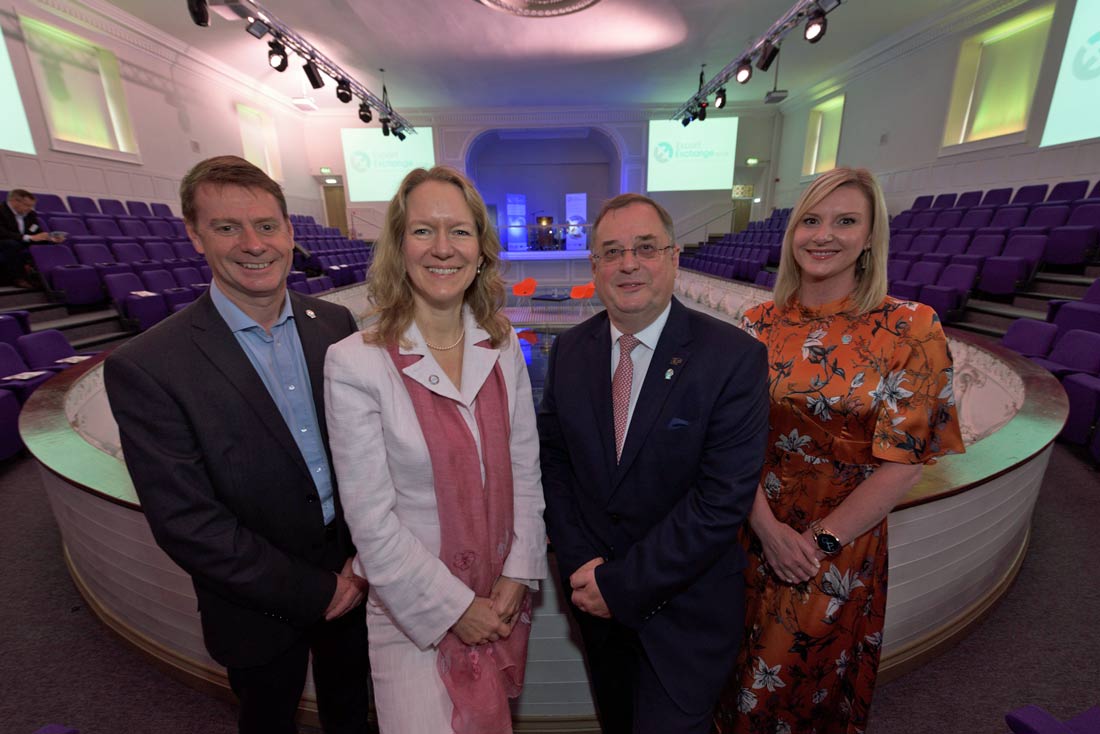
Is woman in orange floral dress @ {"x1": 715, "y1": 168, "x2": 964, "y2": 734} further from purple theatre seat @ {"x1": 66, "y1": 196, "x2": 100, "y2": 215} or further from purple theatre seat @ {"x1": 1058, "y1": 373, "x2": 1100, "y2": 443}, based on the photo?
purple theatre seat @ {"x1": 66, "y1": 196, "x2": 100, "y2": 215}

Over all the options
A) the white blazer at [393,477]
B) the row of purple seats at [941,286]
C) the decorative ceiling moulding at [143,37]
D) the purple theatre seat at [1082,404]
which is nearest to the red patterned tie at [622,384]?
the white blazer at [393,477]

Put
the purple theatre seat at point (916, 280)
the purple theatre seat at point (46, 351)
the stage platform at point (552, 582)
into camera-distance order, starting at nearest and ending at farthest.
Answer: the stage platform at point (552, 582) < the purple theatre seat at point (46, 351) < the purple theatre seat at point (916, 280)

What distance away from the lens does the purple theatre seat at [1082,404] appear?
3094 mm

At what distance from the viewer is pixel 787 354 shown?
50.2 inches

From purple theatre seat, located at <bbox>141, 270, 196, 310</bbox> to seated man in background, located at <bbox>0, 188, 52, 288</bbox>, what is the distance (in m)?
1.19

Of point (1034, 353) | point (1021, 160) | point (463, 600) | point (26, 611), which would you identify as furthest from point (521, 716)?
point (1021, 160)

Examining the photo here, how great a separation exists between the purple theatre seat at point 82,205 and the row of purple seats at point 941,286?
477 inches

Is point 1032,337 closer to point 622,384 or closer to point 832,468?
point 832,468

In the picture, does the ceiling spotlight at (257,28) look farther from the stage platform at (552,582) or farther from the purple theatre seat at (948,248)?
the purple theatre seat at (948,248)

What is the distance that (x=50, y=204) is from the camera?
6980 mm

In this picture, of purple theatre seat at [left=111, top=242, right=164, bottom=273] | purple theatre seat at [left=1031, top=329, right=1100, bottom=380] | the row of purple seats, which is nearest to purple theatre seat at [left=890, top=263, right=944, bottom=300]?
the row of purple seats

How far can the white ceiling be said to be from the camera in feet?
25.6

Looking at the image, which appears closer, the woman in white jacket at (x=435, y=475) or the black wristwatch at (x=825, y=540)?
the woman in white jacket at (x=435, y=475)

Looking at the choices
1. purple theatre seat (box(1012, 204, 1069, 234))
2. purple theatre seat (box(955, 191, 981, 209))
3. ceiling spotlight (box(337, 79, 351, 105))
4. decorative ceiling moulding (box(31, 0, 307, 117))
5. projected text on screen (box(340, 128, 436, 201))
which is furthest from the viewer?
projected text on screen (box(340, 128, 436, 201))
